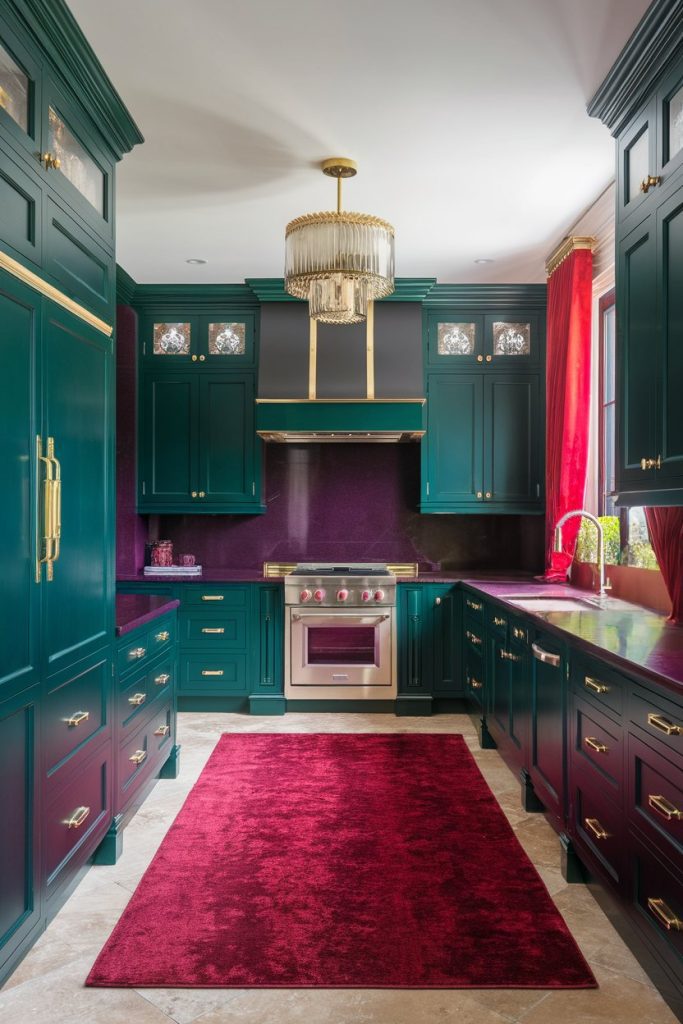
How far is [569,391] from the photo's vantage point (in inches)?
165

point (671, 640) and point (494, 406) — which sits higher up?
point (494, 406)

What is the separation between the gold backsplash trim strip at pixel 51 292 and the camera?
1.91 m

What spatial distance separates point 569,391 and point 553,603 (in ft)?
4.26

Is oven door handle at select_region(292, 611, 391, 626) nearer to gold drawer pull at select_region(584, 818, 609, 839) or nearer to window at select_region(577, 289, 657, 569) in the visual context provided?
window at select_region(577, 289, 657, 569)

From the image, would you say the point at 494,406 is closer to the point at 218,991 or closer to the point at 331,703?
the point at 331,703

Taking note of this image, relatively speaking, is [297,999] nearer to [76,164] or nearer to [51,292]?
[51,292]

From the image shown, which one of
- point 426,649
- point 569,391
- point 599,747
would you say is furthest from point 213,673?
point 599,747

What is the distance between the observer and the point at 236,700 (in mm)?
4754

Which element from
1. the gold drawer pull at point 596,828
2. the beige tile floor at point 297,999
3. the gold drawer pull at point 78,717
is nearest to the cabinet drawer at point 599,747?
the gold drawer pull at point 596,828

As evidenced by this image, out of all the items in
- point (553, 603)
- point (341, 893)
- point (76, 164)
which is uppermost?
point (76, 164)

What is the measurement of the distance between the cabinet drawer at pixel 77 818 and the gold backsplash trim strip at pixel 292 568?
2433mm

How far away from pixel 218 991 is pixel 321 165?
3033 millimetres

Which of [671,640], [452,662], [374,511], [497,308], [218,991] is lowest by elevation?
[218,991]

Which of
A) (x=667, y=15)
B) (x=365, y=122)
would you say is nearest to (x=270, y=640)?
(x=365, y=122)
